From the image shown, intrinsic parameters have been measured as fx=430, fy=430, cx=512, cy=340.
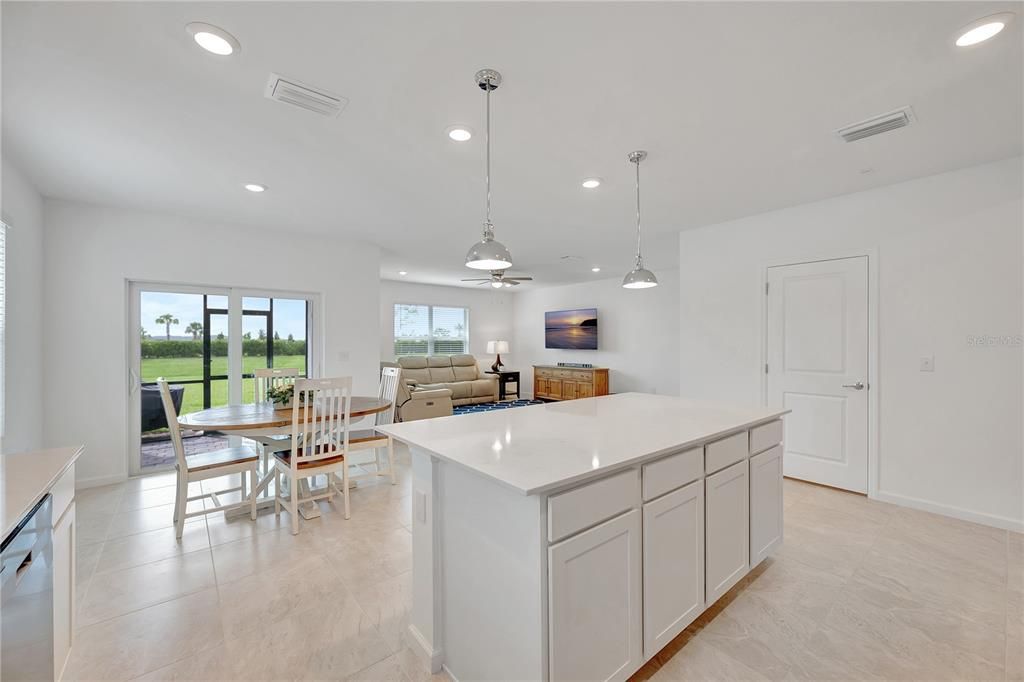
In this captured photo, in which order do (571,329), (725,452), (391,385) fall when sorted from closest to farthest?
(725,452)
(391,385)
(571,329)

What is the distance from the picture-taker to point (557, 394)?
8961mm

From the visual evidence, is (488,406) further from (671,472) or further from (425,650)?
(671,472)

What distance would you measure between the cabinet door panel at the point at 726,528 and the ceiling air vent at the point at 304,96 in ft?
8.28

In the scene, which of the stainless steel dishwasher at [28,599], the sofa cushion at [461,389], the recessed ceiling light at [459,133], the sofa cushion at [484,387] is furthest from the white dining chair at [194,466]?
the sofa cushion at [484,387]

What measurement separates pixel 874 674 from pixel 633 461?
4.38ft

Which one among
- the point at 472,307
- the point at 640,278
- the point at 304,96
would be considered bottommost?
the point at 640,278

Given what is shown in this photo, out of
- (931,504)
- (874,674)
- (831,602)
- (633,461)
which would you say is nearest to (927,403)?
(931,504)

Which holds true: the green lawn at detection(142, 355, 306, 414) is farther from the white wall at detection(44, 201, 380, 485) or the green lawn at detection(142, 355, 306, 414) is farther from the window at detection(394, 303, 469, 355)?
the window at detection(394, 303, 469, 355)

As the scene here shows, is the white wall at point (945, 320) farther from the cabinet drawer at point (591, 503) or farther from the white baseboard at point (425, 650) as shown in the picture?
the white baseboard at point (425, 650)

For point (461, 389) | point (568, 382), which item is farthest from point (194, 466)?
point (568, 382)

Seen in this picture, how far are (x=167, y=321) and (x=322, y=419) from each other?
2.51 metres

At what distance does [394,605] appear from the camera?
212cm

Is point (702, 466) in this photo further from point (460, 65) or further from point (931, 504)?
point (931, 504)

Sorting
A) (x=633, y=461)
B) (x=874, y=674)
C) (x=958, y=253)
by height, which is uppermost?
(x=958, y=253)
